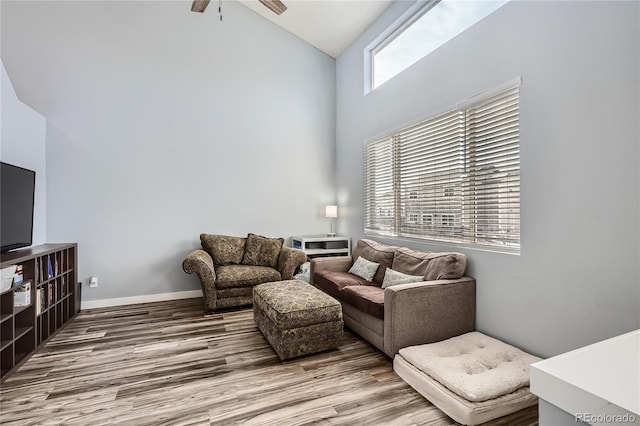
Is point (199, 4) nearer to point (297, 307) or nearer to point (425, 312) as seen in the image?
point (297, 307)

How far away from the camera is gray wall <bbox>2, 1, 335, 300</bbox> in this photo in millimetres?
3875

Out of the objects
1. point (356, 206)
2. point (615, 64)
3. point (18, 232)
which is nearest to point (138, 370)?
point (18, 232)

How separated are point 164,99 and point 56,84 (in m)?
1.17

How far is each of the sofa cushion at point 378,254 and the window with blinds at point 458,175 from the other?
1.12 ft

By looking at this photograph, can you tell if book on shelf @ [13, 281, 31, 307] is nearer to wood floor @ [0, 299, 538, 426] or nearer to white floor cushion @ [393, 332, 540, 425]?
wood floor @ [0, 299, 538, 426]

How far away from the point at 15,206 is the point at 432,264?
381cm

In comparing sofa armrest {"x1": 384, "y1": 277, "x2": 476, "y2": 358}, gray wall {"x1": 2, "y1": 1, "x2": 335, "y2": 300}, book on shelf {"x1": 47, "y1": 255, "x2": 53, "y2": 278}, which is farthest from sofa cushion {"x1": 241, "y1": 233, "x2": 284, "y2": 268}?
sofa armrest {"x1": 384, "y1": 277, "x2": 476, "y2": 358}

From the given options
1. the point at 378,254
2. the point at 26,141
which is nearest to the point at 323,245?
the point at 378,254

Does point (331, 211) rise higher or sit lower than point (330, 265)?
higher

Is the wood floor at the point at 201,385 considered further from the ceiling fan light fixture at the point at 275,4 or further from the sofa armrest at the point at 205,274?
the ceiling fan light fixture at the point at 275,4

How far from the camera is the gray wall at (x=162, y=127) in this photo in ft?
12.7

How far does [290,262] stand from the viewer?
4203 mm

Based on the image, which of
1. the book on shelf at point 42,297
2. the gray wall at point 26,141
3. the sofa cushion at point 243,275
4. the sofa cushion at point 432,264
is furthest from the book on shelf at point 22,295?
the sofa cushion at point 432,264

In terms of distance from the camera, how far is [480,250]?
2816 millimetres
